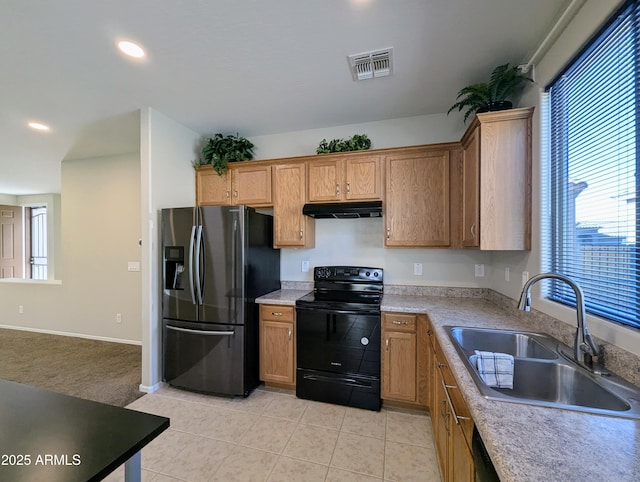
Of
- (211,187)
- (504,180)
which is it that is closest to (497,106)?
(504,180)

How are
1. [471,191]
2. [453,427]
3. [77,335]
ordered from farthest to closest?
[77,335]
[471,191]
[453,427]

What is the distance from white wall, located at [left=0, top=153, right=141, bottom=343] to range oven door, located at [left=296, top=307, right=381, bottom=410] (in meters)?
2.76

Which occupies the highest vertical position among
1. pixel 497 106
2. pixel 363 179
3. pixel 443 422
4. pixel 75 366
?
pixel 497 106

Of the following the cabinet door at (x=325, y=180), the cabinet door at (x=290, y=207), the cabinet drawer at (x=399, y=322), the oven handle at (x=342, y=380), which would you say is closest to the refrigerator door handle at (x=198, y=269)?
the cabinet door at (x=290, y=207)

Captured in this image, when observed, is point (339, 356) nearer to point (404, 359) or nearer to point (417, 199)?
point (404, 359)

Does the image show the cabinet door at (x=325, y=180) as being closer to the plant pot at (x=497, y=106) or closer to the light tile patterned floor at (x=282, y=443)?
the plant pot at (x=497, y=106)

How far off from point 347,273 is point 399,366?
102cm

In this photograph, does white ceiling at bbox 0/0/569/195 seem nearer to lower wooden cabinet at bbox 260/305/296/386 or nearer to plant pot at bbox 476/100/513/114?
plant pot at bbox 476/100/513/114

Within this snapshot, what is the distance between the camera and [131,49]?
72.1 inches

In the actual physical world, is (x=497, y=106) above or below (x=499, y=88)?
below

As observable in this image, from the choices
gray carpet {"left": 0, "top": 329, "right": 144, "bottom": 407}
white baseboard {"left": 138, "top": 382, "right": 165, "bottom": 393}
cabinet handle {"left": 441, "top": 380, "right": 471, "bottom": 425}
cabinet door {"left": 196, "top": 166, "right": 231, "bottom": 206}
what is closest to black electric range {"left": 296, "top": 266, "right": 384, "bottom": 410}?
cabinet handle {"left": 441, "top": 380, "right": 471, "bottom": 425}

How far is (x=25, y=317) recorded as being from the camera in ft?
15.0

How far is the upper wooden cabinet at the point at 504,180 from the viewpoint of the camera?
71.4 inches

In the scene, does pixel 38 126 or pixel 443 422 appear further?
pixel 38 126
